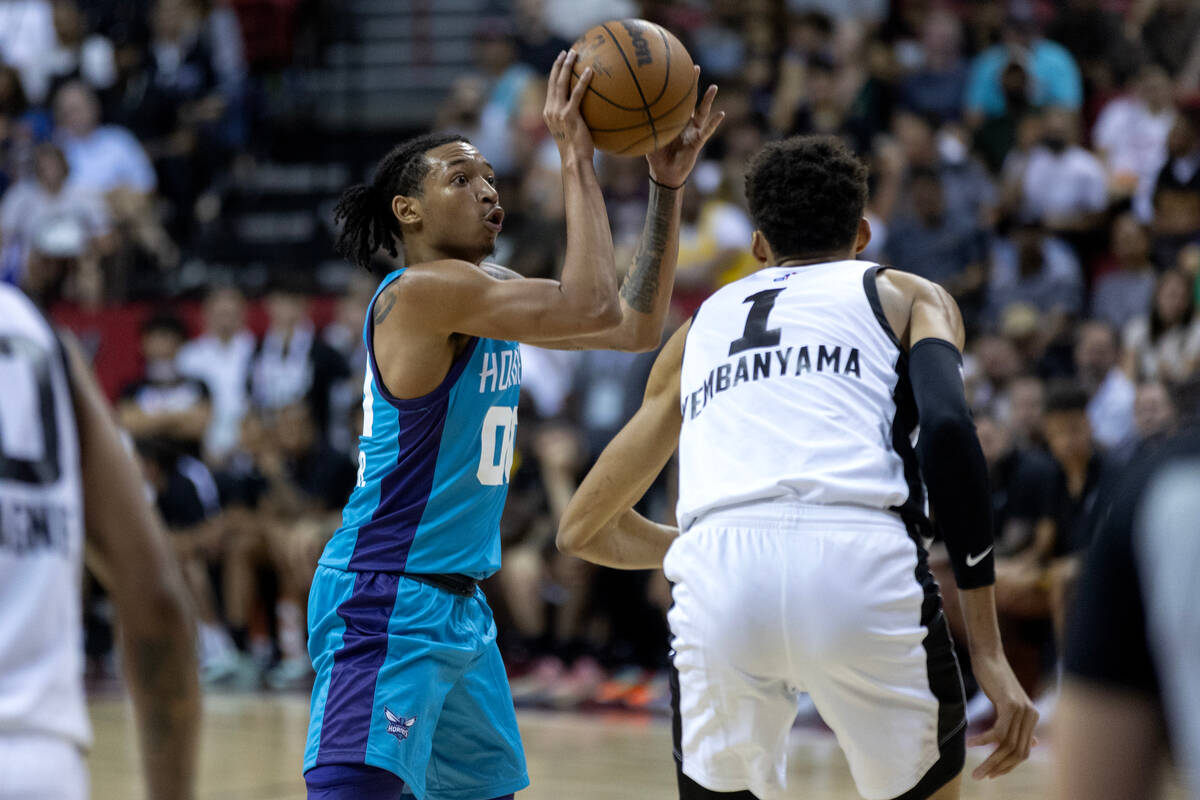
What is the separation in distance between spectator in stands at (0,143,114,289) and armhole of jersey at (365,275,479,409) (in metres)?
9.03

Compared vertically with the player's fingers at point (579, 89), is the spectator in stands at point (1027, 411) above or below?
below

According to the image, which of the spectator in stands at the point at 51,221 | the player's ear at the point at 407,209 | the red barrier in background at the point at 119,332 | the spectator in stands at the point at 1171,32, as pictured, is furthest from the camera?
the spectator in stands at the point at 51,221

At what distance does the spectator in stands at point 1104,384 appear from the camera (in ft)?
25.2

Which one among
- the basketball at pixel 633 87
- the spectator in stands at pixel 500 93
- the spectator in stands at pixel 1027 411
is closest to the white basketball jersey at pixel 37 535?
the basketball at pixel 633 87

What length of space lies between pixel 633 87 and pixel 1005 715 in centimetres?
164

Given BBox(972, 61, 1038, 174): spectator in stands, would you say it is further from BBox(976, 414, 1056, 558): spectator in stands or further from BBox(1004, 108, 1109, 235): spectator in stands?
BBox(976, 414, 1056, 558): spectator in stands

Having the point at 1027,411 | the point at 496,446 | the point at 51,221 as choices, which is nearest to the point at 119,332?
the point at 51,221

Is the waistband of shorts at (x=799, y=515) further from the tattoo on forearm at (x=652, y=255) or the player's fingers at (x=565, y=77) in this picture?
the player's fingers at (x=565, y=77)

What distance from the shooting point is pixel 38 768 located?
166 centimetres

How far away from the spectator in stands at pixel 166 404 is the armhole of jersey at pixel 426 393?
6.72m

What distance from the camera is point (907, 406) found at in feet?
9.83

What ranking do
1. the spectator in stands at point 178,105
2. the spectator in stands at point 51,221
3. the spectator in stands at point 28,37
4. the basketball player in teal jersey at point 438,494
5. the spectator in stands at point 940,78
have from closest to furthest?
the basketball player in teal jersey at point 438,494
the spectator in stands at point 940,78
the spectator in stands at point 51,221
the spectator in stands at point 178,105
the spectator in stands at point 28,37

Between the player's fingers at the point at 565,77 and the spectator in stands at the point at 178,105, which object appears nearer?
the player's fingers at the point at 565,77

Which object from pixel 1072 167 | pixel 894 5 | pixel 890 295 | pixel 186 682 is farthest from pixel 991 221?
pixel 186 682
